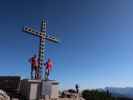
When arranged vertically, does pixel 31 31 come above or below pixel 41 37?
above

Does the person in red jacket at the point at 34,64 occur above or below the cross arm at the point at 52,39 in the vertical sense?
below

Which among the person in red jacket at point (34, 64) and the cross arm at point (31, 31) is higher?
the cross arm at point (31, 31)

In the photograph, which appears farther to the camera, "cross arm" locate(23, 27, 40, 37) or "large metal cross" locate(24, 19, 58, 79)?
"large metal cross" locate(24, 19, 58, 79)

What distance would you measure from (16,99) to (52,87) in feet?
15.5

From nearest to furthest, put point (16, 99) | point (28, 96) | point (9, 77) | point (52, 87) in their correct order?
point (16, 99) → point (28, 96) → point (52, 87) → point (9, 77)

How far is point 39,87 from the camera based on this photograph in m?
24.9

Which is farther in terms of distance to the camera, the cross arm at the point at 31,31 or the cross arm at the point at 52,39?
the cross arm at the point at 52,39

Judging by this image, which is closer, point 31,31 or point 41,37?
point 31,31

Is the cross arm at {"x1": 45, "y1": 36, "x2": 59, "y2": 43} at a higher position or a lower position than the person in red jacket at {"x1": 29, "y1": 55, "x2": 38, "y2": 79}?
higher

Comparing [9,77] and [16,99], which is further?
[9,77]

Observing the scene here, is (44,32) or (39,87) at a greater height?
(44,32)

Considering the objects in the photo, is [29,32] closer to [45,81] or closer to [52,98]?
[45,81]

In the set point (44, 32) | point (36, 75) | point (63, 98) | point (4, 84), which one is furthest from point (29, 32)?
point (63, 98)

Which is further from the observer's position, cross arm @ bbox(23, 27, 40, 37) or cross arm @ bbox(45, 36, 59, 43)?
cross arm @ bbox(45, 36, 59, 43)
